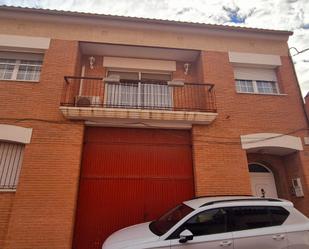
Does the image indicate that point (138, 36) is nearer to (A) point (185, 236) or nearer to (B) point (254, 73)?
(B) point (254, 73)

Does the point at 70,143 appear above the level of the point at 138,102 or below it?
below

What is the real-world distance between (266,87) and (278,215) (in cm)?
545

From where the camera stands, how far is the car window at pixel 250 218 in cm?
413

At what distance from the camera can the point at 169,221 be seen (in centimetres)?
441

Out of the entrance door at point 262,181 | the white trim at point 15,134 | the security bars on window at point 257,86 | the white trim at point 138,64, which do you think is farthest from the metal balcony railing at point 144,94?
the entrance door at point 262,181

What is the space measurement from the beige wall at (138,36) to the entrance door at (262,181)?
14.5 ft

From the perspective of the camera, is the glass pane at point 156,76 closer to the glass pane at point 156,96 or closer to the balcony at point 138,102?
the balcony at point 138,102

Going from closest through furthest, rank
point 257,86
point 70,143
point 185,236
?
1. point 185,236
2. point 70,143
3. point 257,86

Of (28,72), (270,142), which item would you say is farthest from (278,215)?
(28,72)

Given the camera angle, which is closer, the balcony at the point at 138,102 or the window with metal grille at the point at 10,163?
the window with metal grille at the point at 10,163

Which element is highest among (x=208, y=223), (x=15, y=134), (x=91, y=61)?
(x=91, y=61)

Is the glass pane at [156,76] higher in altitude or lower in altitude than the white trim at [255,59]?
lower

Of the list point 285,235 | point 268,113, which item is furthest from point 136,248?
point 268,113

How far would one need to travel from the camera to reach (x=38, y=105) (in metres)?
6.63
